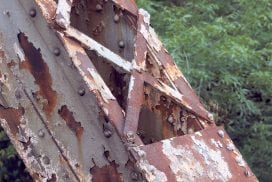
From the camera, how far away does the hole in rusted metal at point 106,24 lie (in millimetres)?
2641

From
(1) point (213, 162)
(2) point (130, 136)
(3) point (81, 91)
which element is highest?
(3) point (81, 91)

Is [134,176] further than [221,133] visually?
→ No

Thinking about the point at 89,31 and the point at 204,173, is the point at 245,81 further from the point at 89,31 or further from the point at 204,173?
the point at 204,173

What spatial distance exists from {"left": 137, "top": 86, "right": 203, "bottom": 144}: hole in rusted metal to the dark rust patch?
12.0 inches

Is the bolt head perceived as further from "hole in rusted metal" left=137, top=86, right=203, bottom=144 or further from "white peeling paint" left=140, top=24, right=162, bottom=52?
"white peeling paint" left=140, top=24, right=162, bottom=52

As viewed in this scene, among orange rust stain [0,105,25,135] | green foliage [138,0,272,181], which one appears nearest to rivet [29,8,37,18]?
orange rust stain [0,105,25,135]

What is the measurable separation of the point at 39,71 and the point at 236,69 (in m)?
3.48

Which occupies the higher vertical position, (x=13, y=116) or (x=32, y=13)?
(x=32, y=13)

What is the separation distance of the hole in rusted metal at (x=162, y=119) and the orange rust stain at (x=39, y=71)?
33cm

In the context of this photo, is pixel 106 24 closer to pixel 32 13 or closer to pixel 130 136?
pixel 32 13

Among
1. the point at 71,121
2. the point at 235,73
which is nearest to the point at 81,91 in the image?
the point at 71,121

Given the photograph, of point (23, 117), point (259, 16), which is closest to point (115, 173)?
point (23, 117)

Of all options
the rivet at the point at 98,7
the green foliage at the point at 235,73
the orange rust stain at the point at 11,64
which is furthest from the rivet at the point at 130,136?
the green foliage at the point at 235,73

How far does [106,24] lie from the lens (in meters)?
2.73
